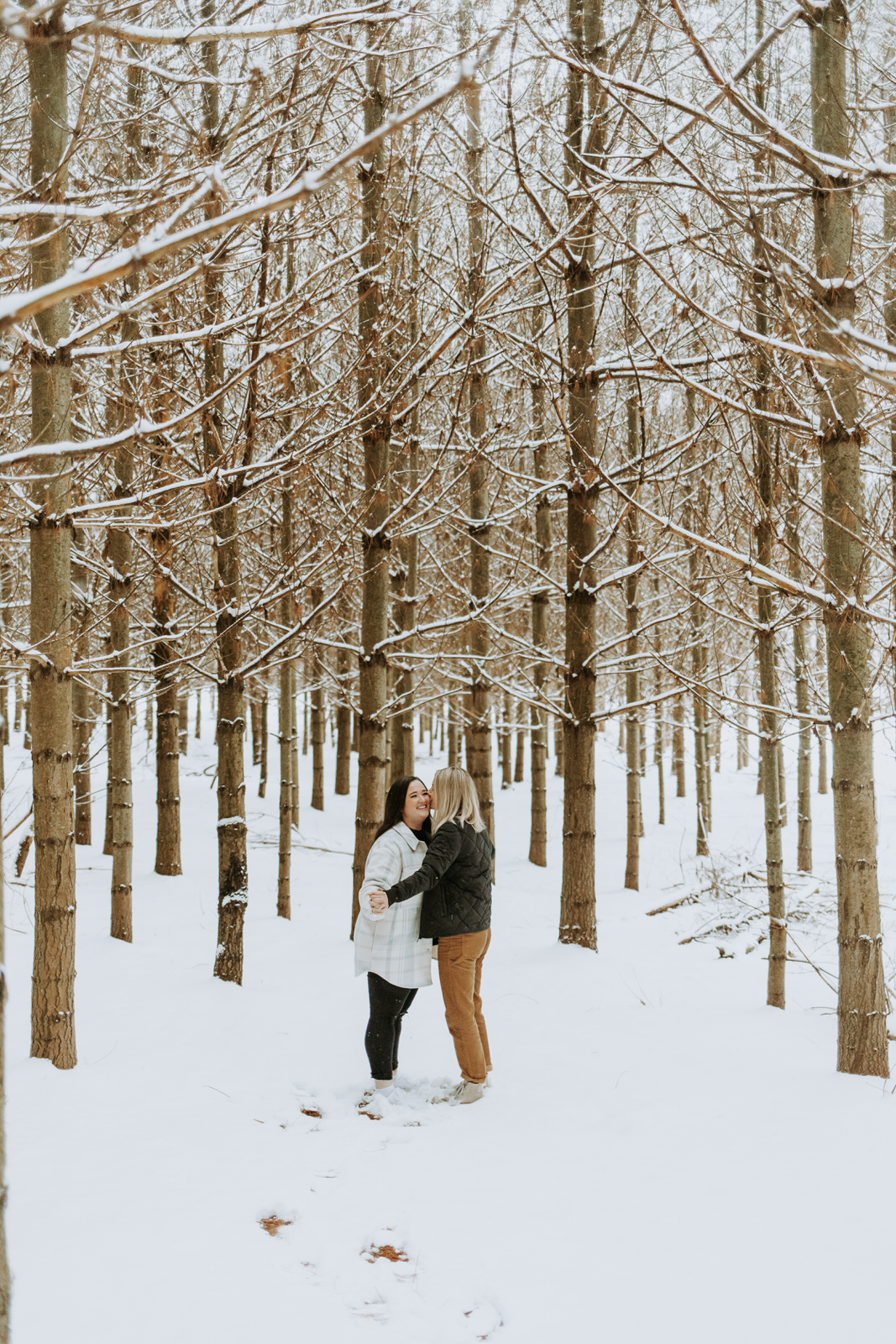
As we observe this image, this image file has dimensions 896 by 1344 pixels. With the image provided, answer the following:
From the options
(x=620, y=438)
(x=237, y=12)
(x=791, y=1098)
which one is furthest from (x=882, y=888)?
(x=237, y=12)

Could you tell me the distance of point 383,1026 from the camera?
5.24 m

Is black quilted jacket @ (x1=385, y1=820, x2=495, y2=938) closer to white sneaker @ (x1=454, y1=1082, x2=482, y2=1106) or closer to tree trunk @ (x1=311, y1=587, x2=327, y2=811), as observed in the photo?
white sneaker @ (x1=454, y1=1082, x2=482, y2=1106)

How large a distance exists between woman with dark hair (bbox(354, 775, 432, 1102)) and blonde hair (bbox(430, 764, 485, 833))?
0.33 m

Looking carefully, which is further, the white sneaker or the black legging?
the black legging

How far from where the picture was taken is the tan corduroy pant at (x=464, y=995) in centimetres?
507

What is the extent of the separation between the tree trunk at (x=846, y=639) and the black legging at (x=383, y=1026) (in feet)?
7.88

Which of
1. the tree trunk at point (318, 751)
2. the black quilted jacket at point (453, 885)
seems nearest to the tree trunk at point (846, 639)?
the black quilted jacket at point (453, 885)

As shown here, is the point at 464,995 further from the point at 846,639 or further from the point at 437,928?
the point at 846,639

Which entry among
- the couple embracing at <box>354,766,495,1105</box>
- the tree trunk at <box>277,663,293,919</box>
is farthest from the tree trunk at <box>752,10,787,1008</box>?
the tree trunk at <box>277,663,293,919</box>

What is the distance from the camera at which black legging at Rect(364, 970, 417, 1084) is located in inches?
206

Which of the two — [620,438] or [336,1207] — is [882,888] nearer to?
[620,438]

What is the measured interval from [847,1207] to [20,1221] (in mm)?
3117

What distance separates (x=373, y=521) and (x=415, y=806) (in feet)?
10.8

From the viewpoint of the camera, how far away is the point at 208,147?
5.72 metres
